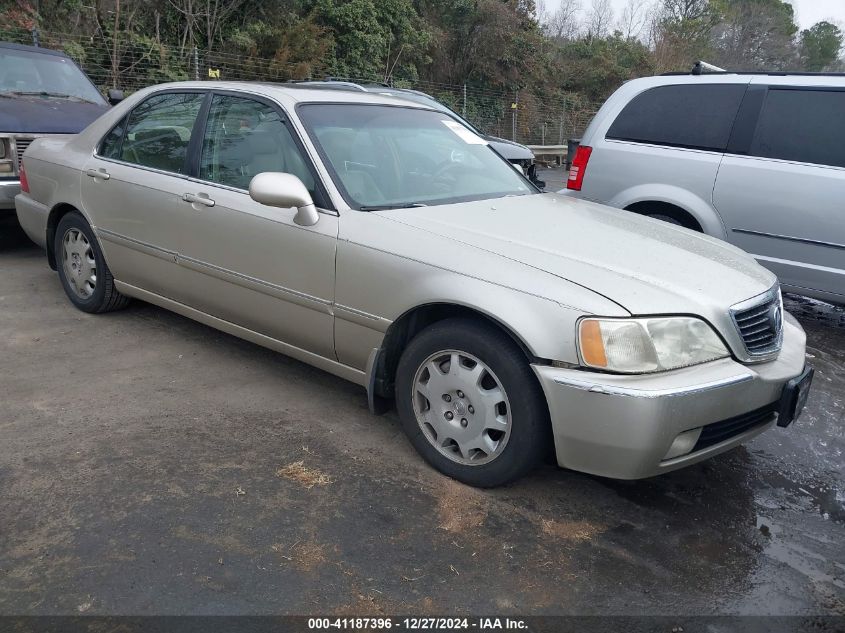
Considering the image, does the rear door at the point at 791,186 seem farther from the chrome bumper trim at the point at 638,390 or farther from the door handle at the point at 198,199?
the door handle at the point at 198,199

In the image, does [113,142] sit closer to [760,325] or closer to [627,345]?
[627,345]

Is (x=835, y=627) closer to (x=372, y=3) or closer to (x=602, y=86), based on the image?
(x=372, y=3)

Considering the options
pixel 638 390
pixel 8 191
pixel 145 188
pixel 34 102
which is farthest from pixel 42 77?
pixel 638 390

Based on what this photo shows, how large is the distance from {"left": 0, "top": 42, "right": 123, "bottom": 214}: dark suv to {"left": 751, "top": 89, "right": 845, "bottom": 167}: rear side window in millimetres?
5802

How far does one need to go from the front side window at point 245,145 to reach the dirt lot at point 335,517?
1.14m

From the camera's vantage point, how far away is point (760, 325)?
3123 mm

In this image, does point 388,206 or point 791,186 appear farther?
point 791,186

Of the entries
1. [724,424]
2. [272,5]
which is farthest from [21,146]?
[272,5]

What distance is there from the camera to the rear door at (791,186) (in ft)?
17.1

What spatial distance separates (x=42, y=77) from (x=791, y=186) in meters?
7.07

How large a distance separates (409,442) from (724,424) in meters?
1.38

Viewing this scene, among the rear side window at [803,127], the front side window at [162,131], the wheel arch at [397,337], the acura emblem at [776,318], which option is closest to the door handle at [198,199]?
the front side window at [162,131]

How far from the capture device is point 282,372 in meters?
4.33

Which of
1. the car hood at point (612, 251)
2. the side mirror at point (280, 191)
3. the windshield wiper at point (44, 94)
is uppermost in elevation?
the windshield wiper at point (44, 94)
